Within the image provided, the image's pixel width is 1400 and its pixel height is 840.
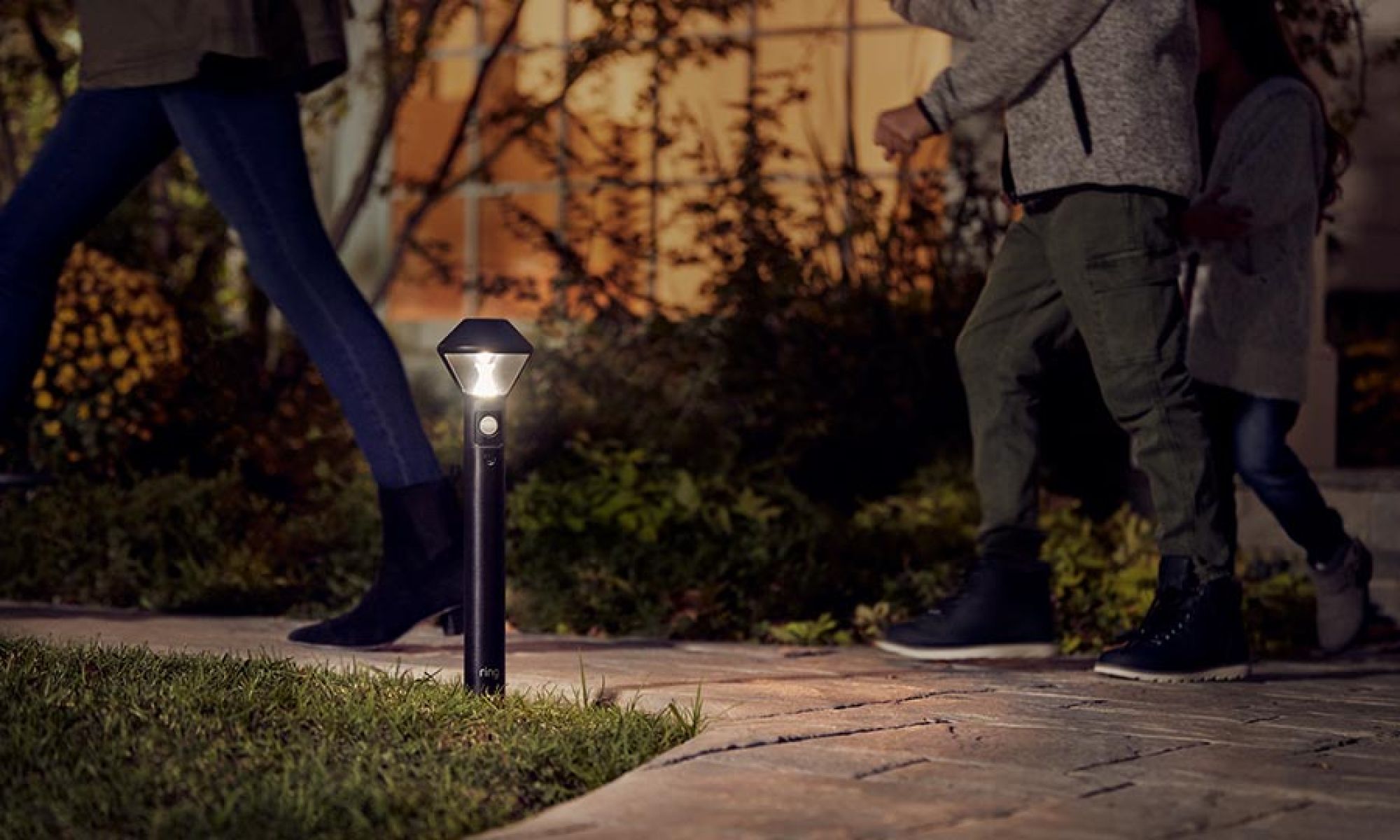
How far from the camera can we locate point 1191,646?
4590 millimetres

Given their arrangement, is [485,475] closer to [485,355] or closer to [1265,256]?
[485,355]

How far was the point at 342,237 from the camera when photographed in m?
7.88

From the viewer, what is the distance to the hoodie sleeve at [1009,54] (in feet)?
14.8

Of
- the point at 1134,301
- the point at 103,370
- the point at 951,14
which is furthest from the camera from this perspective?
the point at 103,370

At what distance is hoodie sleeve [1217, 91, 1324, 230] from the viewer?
508cm

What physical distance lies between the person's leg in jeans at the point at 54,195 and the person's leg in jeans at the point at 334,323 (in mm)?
116

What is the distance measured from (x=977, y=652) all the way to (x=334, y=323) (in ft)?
5.09

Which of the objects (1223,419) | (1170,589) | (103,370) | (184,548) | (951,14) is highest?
(951,14)

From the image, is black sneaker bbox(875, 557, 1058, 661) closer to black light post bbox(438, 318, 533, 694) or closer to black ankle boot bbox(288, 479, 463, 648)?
black ankle boot bbox(288, 479, 463, 648)

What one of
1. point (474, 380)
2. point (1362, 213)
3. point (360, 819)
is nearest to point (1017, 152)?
point (474, 380)

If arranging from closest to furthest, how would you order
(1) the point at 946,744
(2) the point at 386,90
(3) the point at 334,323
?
(1) the point at 946,744 → (3) the point at 334,323 → (2) the point at 386,90

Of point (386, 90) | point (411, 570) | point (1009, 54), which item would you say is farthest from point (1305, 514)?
point (386, 90)

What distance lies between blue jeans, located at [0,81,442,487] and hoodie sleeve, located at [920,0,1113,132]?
1281 millimetres

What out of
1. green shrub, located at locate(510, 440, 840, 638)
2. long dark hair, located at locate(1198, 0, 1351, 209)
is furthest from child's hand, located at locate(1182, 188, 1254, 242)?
green shrub, located at locate(510, 440, 840, 638)
